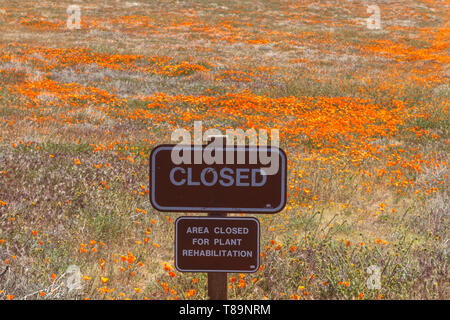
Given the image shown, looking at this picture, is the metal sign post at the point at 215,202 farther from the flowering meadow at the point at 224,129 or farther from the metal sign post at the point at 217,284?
the flowering meadow at the point at 224,129

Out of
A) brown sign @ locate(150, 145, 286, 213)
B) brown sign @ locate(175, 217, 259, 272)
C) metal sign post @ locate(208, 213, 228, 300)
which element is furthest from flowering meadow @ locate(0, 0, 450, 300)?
brown sign @ locate(150, 145, 286, 213)

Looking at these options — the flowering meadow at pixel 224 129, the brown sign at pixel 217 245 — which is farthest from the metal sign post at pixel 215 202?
the flowering meadow at pixel 224 129

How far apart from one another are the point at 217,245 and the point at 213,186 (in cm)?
39

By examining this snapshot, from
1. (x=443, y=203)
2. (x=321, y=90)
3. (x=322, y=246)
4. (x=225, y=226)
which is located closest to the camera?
(x=225, y=226)

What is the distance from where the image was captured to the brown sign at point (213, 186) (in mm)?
2484

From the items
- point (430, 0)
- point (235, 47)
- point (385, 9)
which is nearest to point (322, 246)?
point (235, 47)

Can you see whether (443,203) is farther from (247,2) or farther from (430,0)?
(430,0)

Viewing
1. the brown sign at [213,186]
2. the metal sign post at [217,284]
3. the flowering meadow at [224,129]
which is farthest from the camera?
→ the flowering meadow at [224,129]

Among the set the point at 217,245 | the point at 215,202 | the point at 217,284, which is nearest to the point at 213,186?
the point at 215,202

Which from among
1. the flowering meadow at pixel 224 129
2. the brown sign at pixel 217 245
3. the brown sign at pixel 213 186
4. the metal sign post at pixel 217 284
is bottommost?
the flowering meadow at pixel 224 129

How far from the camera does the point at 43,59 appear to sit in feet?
68.4

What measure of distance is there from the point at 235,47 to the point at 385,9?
42.3 meters

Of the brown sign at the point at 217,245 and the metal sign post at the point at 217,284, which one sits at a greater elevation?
the brown sign at the point at 217,245

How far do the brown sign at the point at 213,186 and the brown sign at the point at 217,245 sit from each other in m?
0.10
